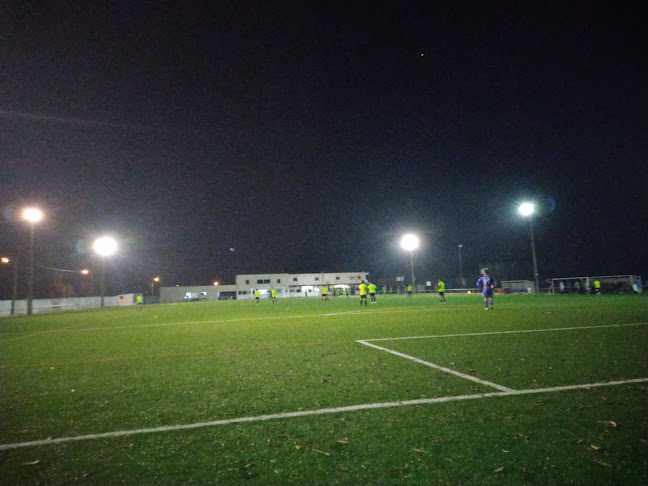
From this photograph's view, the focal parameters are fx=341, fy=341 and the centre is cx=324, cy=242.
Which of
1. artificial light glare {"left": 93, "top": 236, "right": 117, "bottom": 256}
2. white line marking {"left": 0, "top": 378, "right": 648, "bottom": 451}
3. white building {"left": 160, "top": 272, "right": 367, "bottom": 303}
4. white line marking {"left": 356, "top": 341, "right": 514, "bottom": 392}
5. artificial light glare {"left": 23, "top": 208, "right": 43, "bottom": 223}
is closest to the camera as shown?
white line marking {"left": 0, "top": 378, "right": 648, "bottom": 451}

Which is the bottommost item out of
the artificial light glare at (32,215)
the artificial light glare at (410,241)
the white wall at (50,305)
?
the white wall at (50,305)

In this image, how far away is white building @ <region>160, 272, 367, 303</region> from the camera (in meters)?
84.1

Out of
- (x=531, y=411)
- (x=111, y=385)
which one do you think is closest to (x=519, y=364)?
(x=531, y=411)

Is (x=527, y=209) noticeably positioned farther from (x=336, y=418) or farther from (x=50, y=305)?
(x=50, y=305)

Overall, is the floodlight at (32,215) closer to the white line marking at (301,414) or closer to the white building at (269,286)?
the white line marking at (301,414)

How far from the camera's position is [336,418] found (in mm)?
3492

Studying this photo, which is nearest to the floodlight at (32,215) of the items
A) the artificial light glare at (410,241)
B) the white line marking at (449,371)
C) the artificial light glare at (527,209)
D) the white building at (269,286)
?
the white line marking at (449,371)

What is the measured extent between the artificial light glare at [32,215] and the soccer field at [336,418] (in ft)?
84.4

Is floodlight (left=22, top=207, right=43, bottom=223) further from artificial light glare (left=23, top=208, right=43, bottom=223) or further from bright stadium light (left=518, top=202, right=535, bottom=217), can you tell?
bright stadium light (left=518, top=202, right=535, bottom=217)

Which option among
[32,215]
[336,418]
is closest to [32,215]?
[32,215]

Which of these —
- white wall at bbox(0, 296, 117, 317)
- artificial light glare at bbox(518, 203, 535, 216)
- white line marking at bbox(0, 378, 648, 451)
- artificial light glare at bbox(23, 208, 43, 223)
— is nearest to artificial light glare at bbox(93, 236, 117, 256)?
white wall at bbox(0, 296, 117, 317)

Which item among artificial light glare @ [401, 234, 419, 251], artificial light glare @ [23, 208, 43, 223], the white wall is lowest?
the white wall

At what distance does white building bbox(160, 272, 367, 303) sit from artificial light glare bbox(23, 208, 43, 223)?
189 ft

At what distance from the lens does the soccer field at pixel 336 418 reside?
8.41ft
